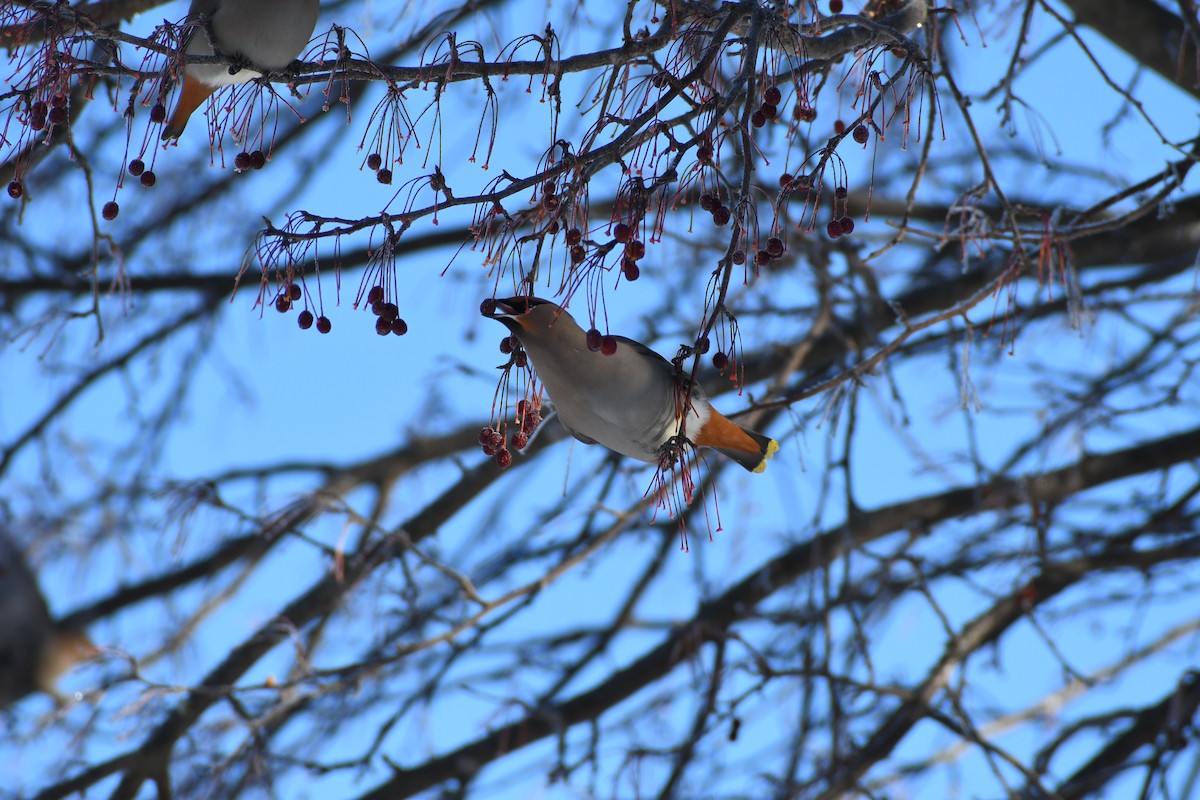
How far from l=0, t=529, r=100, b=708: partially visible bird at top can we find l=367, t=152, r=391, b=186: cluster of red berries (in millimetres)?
4974

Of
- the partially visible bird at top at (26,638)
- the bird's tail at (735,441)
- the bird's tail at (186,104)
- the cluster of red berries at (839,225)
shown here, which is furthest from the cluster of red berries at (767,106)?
the partially visible bird at top at (26,638)

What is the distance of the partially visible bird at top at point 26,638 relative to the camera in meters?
6.82

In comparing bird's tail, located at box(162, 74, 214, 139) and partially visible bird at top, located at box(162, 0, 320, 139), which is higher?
bird's tail, located at box(162, 74, 214, 139)

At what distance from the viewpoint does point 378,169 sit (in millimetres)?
2418

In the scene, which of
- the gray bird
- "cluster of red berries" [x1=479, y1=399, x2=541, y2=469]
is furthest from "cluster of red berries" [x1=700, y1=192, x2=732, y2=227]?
"cluster of red berries" [x1=479, y1=399, x2=541, y2=469]

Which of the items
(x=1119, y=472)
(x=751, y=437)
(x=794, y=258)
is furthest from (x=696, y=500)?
(x=751, y=437)

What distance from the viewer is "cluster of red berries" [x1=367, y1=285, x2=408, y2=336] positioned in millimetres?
2259

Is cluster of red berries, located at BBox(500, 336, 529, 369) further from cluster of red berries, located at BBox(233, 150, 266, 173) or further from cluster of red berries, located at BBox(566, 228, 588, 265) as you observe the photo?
cluster of red berries, located at BBox(233, 150, 266, 173)

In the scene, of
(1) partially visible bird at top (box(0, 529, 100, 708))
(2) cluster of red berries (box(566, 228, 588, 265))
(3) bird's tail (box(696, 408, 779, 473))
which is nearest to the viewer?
(2) cluster of red berries (box(566, 228, 588, 265))

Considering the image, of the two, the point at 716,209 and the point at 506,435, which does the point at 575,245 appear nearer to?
the point at 716,209

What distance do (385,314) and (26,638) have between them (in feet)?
19.8

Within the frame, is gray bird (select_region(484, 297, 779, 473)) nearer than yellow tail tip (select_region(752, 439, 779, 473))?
Yes

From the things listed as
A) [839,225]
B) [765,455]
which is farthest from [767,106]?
[765,455]

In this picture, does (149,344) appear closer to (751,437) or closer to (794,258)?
(794,258)
